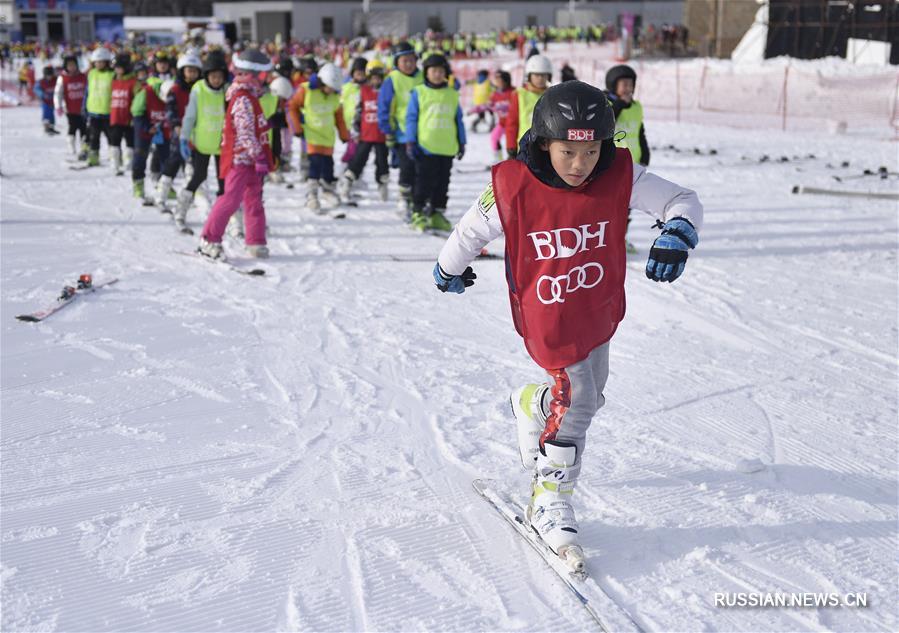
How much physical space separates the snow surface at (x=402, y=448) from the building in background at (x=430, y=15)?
2430 inches

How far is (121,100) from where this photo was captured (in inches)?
453

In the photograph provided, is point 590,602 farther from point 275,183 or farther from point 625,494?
point 275,183

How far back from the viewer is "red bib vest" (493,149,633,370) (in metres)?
2.95

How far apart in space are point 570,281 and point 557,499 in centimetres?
86

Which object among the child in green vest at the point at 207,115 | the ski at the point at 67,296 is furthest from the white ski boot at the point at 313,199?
the ski at the point at 67,296

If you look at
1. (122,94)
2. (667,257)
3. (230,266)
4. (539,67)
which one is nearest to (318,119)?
(539,67)

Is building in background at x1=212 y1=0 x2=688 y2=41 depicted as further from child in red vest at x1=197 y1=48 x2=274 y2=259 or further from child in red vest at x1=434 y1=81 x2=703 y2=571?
child in red vest at x1=434 y1=81 x2=703 y2=571

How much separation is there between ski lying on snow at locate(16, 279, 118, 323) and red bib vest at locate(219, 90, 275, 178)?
1.43 meters

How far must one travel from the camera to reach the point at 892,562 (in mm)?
3258

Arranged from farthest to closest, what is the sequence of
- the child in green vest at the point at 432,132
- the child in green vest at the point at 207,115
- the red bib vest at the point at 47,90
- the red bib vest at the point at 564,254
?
1. the red bib vest at the point at 47,90
2. the child in green vest at the point at 432,132
3. the child in green vest at the point at 207,115
4. the red bib vest at the point at 564,254

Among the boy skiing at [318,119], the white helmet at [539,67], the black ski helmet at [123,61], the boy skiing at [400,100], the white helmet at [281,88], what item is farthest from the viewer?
the black ski helmet at [123,61]

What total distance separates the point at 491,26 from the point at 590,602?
6794 cm

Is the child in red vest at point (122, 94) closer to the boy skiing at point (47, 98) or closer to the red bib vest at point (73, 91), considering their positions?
the red bib vest at point (73, 91)

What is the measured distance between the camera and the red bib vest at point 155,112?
10.2 m
